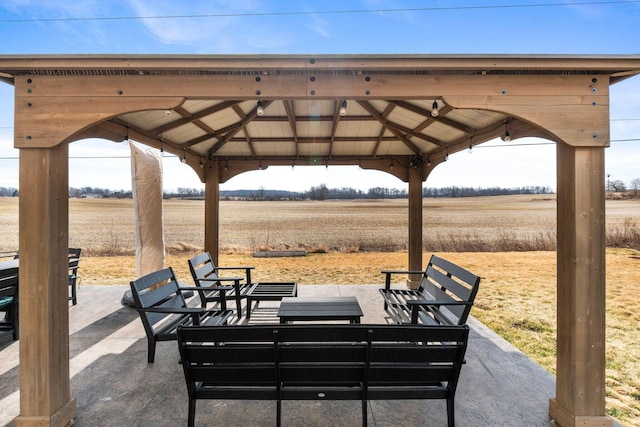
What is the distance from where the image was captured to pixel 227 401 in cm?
261

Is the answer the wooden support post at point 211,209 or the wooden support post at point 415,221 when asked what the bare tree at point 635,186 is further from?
the wooden support post at point 211,209

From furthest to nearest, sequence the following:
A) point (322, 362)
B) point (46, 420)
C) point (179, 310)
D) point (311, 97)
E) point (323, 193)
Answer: point (323, 193) → point (179, 310) → point (311, 97) → point (46, 420) → point (322, 362)

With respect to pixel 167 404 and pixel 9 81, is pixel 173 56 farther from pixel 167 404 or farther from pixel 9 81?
pixel 167 404

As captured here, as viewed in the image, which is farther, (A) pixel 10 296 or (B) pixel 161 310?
(A) pixel 10 296

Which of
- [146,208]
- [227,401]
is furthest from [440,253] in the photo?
[227,401]

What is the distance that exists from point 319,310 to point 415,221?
3358mm

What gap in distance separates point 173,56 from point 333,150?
12.9 feet

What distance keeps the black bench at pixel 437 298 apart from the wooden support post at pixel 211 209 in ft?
11.2

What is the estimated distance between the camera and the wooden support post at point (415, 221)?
6.12m

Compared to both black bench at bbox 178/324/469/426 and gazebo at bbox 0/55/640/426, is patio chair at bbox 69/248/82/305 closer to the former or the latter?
gazebo at bbox 0/55/640/426

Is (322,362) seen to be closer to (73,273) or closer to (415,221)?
(415,221)

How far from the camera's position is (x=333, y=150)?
6035mm

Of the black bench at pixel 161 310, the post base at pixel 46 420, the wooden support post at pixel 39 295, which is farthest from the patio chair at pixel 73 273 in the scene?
the post base at pixel 46 420

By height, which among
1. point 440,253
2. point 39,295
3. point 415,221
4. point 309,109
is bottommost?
point 440,253
